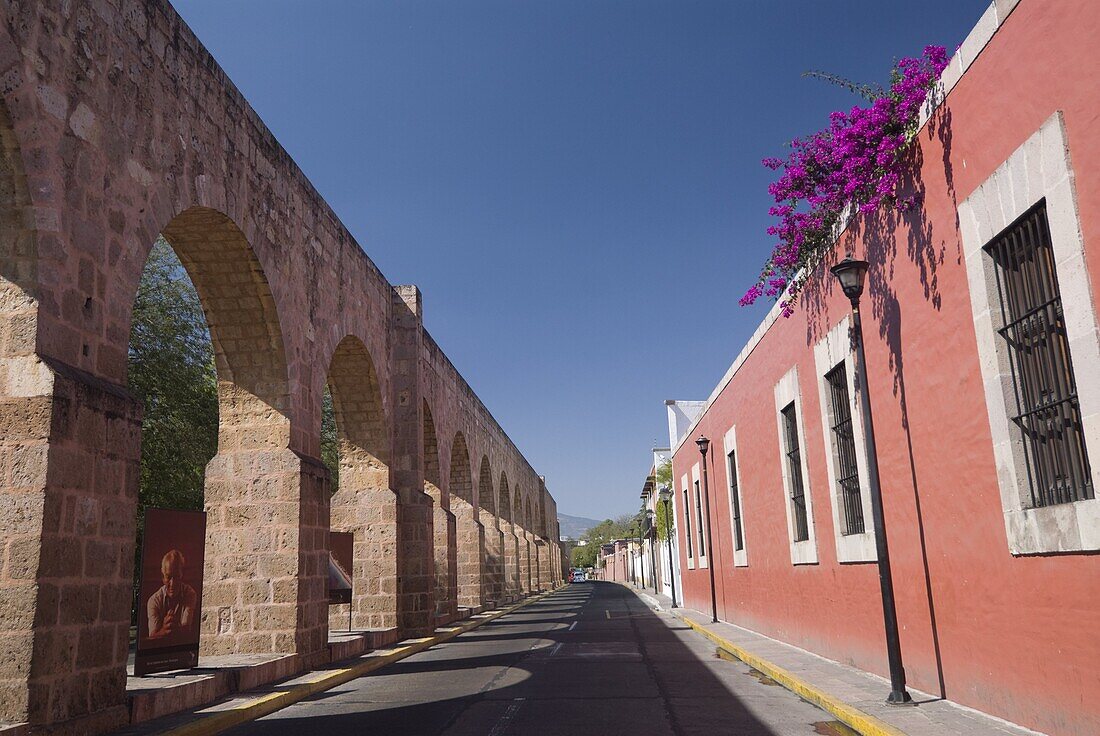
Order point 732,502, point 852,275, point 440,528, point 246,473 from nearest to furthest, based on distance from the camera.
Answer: point 852,275 → point 246,473 → point 732,502 → point 440,528

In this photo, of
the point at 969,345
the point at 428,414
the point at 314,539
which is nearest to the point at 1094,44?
the point at 969,345

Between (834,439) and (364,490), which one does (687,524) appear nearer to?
(364,490)

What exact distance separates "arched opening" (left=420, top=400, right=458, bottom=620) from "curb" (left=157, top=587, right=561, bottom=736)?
165 inches

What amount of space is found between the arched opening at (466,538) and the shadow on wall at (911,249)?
58.4 feet

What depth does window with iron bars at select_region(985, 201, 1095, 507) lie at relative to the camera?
17.3 ft

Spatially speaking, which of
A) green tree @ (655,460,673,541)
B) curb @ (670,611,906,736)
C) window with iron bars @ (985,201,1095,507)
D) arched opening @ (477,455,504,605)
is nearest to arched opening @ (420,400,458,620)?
arched opening @ (477,455,504,605)

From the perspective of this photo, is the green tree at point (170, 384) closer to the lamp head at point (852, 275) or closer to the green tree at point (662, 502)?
the lamp head at point (852, 275)

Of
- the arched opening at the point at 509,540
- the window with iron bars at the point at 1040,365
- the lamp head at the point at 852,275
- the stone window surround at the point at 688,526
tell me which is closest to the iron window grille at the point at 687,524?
the stone window surround at the point at 688,526

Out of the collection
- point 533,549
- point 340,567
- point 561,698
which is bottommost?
point 561,698

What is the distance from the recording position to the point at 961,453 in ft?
21.6

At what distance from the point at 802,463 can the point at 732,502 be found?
611 centimetres

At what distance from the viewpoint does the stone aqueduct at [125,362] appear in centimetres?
605

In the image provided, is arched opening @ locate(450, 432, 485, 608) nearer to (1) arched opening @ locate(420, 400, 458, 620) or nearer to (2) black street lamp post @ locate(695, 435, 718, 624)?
(1) arched opening @ locate(420, 400, 458, 620)

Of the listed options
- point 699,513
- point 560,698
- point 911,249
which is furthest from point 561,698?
point 699,513
